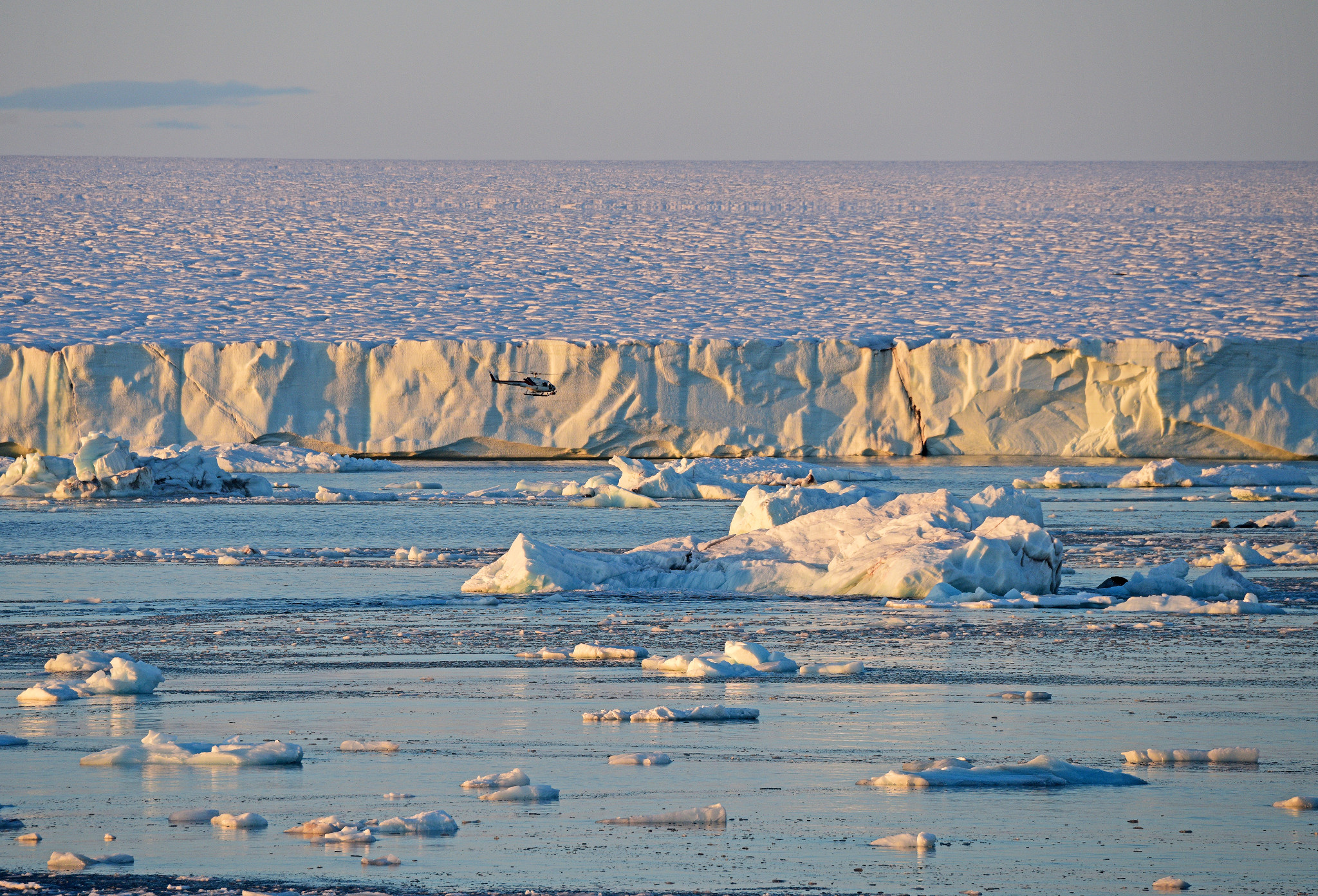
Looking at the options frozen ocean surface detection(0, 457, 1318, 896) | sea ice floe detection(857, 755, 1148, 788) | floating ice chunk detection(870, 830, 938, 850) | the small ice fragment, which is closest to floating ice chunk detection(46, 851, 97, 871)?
frozen ocean surface detection(0, 457, 1318, 896)

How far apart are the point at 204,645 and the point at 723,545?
3509 mm

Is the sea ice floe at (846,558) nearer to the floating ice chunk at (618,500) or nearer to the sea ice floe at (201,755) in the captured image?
the sea ice floe at (201,755)

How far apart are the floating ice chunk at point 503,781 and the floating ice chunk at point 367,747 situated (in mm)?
536

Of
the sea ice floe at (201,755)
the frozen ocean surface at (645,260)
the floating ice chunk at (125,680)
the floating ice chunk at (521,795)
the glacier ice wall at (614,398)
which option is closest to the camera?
the floating ice chunk at (521,795)

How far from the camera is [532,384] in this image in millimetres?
20516

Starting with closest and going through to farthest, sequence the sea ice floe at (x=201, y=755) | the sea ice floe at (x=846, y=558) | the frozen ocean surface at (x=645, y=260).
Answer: the sea ice floe at (x=201, y=755)
the sea ice floe at (x=846, y=558)
the frozen ocean surface at (x=645, y=260)

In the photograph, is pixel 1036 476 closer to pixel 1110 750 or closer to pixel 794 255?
pixel 794 255

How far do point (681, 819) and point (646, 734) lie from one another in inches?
41.6

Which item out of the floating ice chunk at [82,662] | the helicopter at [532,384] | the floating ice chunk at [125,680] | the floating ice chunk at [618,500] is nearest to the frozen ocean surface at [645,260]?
the helicopter at [532,384]

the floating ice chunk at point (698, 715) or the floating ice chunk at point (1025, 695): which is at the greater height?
the floating ice chunk at point (1025, 695)

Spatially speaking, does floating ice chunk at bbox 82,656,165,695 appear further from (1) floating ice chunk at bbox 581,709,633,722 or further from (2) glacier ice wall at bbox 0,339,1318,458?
(2) glacier ice wall at bbox 0,339,1318,458

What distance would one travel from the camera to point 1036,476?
18609mm

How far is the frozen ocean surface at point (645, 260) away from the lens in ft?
73.6

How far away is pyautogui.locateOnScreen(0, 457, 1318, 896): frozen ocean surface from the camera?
11.6 ft
